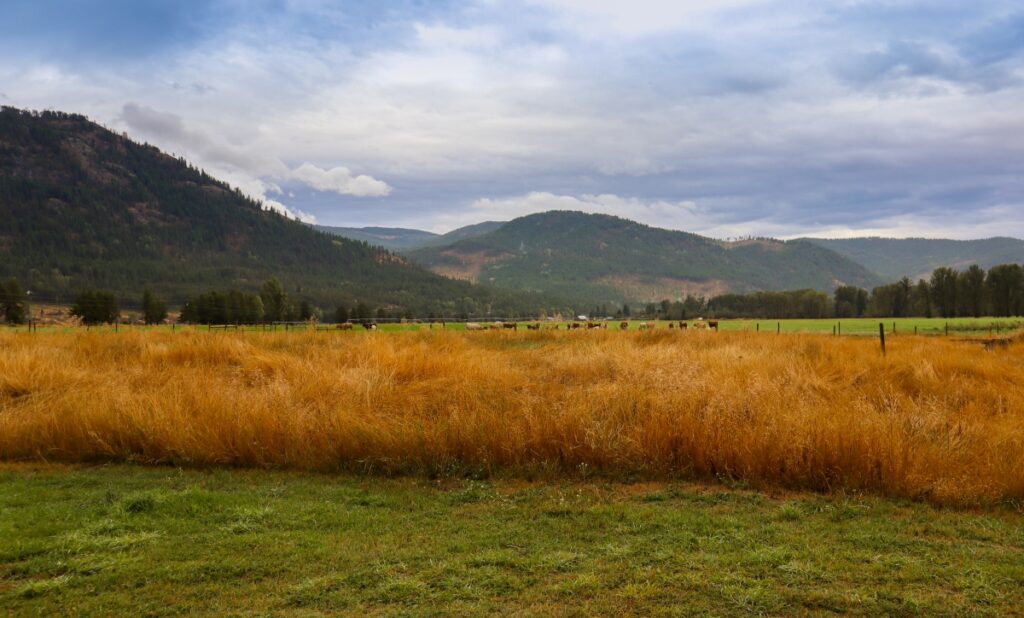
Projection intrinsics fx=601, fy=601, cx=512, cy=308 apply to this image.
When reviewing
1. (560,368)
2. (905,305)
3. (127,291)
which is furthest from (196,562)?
(127,291)

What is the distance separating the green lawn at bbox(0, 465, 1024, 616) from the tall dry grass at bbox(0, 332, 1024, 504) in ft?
1.69

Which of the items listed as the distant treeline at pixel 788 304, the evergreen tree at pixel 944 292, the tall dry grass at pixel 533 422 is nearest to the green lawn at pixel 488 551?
the tall dry grass at pixel 533 422

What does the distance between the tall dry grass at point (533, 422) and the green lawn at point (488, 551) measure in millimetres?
514

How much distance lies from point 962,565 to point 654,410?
11.8 feet

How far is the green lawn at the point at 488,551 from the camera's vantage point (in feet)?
11.5

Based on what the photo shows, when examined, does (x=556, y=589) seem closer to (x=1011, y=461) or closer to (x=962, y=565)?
(x=962, y=565)

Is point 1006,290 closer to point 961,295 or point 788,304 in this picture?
point 961,295

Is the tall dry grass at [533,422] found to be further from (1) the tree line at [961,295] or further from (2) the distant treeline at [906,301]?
(2) the distant treeline at [906,301]

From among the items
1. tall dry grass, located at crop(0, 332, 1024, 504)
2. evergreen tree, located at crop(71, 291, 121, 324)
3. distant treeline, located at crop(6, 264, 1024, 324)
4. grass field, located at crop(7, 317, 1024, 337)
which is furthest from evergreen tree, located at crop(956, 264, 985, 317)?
evergreen tree, located at crop(71, 291, 121, 324)

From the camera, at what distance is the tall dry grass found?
6.11 meters

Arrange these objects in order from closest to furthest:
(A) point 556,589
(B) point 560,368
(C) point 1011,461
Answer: (A) point 556,589 < (C) point 1011,461 < (B) point 560,368

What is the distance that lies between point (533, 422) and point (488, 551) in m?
2.76

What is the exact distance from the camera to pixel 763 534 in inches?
181

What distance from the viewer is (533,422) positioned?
22.8ft
